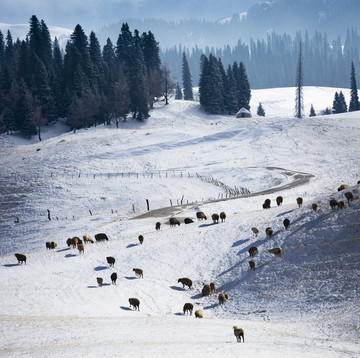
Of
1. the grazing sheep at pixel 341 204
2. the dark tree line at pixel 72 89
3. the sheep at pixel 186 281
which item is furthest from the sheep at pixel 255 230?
the dark tree line at pixel 72 89

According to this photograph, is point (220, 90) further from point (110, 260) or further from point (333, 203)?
point (110, 260)

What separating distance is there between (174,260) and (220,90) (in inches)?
3612

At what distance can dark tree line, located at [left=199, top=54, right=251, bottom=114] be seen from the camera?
113875mm

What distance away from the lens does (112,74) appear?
10450 cm

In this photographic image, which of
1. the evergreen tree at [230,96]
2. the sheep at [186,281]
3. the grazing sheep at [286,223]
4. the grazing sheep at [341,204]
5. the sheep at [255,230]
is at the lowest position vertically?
the sheep at [186,281]

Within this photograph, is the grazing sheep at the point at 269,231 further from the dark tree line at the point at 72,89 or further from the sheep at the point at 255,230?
the dark tree line at the point at 72,89

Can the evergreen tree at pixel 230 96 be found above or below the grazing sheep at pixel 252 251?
above

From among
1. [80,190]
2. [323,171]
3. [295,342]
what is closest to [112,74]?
[80,190]

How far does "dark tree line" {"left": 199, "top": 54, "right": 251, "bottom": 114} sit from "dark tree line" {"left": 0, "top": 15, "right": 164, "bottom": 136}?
1350 centimetres

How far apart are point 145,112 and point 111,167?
34.8 metres

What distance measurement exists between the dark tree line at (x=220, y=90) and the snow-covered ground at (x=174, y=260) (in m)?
46.0

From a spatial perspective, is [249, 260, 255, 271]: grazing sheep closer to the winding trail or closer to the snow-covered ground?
the snow-covered ground

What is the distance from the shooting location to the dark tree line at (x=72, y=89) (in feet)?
298

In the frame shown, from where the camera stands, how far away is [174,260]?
29.5 meters
